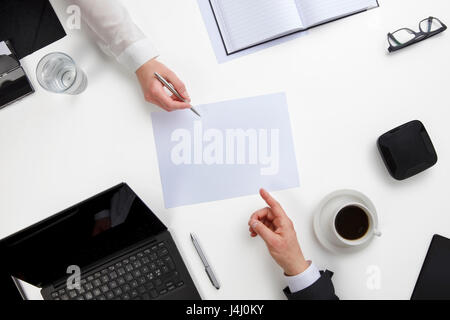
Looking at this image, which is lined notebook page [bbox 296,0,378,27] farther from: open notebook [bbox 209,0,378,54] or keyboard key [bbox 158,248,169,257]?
keyboard key [bbox 158,248,169,257]

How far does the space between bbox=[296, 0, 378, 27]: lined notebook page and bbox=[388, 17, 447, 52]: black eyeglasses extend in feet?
0.34

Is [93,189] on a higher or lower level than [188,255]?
higher

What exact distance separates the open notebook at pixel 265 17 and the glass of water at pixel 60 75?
0.32 metres

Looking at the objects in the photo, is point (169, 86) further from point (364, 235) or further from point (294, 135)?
point (364, 235)

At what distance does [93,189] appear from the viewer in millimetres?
752

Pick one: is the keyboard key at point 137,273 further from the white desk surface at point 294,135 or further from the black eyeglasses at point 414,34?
the black eyeglasses at point 414,34

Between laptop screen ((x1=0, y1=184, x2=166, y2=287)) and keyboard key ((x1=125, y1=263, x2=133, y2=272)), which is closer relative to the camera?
laptop screen ((x1=0, y1=184, x2=166, y2=287))

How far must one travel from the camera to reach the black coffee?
2.28 ft

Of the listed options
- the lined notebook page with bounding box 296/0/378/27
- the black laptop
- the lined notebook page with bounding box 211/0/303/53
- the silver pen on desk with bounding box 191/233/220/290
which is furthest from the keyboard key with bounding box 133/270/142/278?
the lined notebook page with bounding box 296/0/378/27

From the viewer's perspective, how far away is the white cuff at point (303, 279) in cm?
69

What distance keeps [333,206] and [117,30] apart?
56cm

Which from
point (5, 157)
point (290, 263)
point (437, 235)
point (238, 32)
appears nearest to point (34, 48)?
point (5, 157)

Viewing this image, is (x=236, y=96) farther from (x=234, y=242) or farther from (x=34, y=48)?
(x=34, y=48)

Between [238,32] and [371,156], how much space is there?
39 centimetres
